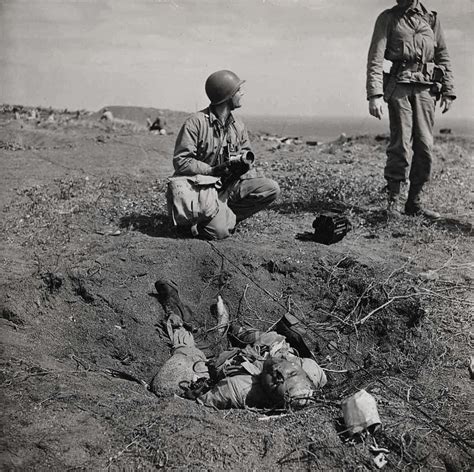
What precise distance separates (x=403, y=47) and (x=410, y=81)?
1.10 ft

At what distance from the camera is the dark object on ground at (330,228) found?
197 inches

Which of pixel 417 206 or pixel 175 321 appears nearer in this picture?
pixel 175 321

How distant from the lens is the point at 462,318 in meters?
3.96

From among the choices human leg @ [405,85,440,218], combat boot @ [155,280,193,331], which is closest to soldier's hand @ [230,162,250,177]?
combat boot @ [155,280,193,331]

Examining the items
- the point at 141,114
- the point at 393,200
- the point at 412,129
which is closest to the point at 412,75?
the point at 412,129

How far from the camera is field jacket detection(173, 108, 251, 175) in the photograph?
503cm

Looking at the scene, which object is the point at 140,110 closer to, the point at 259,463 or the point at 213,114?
the point at 213,114

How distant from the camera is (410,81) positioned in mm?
5598

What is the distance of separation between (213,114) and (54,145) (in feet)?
21.6

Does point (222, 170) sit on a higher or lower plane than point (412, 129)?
lower

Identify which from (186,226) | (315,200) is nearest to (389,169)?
(315,200)

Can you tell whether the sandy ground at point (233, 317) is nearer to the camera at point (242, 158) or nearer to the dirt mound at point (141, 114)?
the camera at point (242, 158)

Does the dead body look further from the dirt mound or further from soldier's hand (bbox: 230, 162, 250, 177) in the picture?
the dirt mound

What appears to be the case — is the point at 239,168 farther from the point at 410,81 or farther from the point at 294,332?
the point at 410,81
